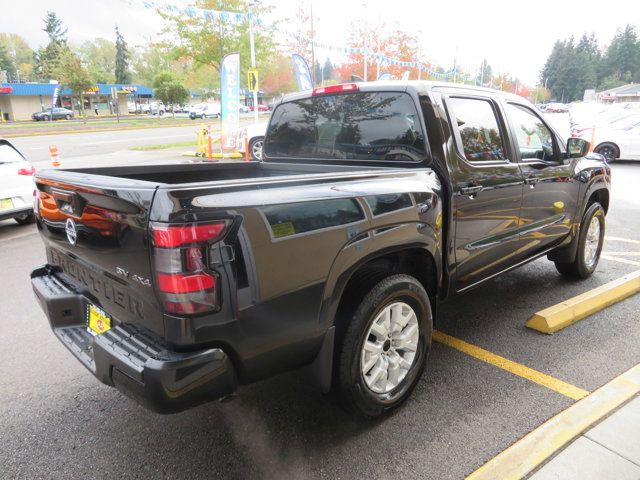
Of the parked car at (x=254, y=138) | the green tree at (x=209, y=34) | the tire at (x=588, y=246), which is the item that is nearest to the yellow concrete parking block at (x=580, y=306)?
the tire at (x=588, y=246)

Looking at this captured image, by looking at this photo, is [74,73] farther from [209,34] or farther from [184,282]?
[184,282]

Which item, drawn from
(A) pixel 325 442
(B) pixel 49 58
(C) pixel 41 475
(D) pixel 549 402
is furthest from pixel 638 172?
(B) pixel 49 58

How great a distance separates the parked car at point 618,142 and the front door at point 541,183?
12.7 metres

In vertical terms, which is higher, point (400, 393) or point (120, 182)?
point (120, 182)

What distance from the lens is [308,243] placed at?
2.13m

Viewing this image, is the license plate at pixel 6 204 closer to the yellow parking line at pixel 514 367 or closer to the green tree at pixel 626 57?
the yellow parking line at pixel 514 367

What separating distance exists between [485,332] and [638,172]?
12.3 m

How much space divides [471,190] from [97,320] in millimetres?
2405

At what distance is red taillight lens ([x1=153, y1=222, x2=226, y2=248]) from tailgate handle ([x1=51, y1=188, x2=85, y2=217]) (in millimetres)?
641

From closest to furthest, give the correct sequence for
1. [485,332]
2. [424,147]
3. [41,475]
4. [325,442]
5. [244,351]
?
[244,351] → [41,475] → [325,442] → [424,147] → [485,332]

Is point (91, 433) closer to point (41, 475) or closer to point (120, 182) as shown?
point (41, 475)

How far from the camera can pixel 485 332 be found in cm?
384

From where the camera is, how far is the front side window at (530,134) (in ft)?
12.6

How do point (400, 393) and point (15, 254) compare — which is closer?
point (400, 393)
